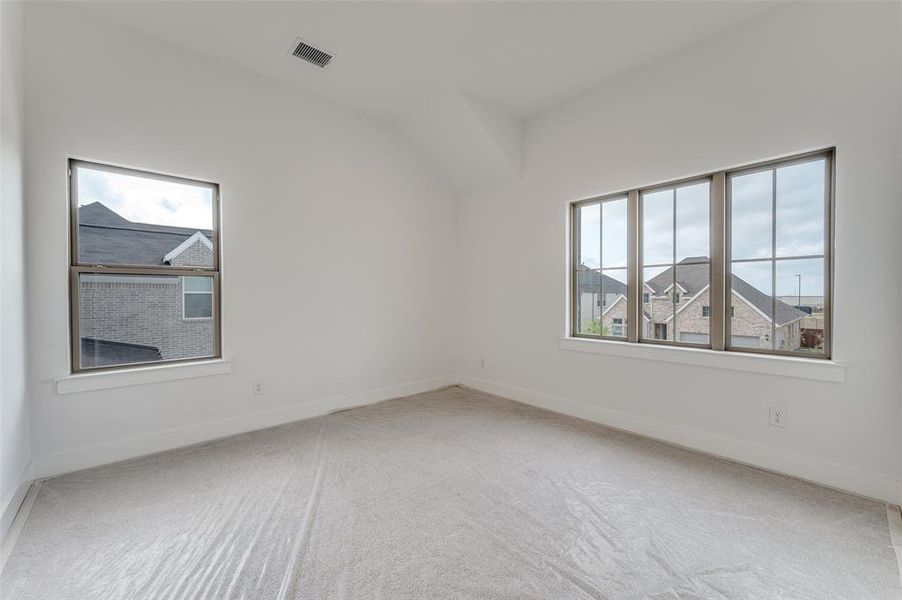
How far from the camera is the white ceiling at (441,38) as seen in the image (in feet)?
8.43

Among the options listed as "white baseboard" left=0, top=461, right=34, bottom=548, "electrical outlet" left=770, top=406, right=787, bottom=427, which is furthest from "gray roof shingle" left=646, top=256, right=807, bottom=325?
"white baseboard" left=0, top=461, right=34, bottom=548

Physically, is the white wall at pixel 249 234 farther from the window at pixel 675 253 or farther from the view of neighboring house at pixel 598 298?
the window at pixel 675 253

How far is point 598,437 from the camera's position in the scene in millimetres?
3135

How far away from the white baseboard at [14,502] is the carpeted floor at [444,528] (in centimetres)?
9

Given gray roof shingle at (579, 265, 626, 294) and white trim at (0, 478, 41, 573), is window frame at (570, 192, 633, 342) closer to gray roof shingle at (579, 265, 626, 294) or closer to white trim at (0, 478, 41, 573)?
gray roof shingle at (579, 265, 626, 294)

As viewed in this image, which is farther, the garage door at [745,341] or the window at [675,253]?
the window at [675,253]

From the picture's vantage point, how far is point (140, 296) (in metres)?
2.86

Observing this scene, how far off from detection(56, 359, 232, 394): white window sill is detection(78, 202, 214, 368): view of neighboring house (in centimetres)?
12

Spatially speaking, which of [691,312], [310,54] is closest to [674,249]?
[691,312]

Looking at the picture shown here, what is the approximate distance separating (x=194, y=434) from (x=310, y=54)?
3.17 m

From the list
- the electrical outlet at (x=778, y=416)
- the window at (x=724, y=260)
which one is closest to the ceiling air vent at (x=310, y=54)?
the window at (x=724, y=260)

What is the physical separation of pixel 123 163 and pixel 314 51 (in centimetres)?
164

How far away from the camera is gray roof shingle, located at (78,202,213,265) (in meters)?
2.66

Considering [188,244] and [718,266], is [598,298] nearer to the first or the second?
[718,266]
